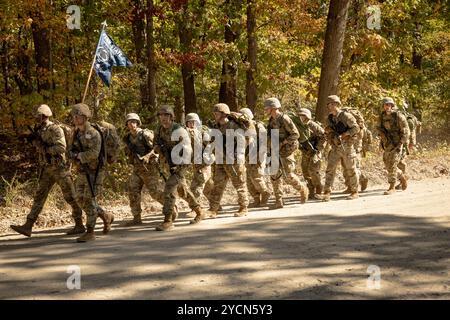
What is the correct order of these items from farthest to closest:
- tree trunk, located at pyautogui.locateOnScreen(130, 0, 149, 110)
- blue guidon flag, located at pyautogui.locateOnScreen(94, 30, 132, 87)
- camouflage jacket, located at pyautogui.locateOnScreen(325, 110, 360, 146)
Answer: tree trunk, located at pyautogui.locateOnScreen(130, 0, 149, 110)
blue guidon flag, located at pyautogui.locateOnScreen(94, 30, 132, 87)
camouflage jacket, located at pyautogui.locateOnScreen(325, 110, 360, 146)

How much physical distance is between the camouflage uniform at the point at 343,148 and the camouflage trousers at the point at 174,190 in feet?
12.5

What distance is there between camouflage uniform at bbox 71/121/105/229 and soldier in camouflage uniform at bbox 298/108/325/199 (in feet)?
17.6

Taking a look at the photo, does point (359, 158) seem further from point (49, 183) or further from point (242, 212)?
point (49, 183)

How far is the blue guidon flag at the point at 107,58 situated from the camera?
14.2 metres

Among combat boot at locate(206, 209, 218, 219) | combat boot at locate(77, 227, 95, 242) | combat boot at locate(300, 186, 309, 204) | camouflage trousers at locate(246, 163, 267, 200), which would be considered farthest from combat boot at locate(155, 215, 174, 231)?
combat boot at locate(300, 186, 309, 204)

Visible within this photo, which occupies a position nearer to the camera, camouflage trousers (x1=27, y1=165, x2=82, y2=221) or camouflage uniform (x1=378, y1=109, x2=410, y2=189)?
camouflage trousers (x1=27, y1=165, x2=82, y2=221)

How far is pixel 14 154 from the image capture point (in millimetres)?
19078

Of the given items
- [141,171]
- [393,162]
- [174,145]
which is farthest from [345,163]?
[141,171]

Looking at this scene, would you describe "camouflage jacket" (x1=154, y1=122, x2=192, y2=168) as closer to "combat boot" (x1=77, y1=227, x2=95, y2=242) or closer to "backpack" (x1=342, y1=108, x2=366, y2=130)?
"combat boot" (x1=77, y1=227, x2=95, y2=242)

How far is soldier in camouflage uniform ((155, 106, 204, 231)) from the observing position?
35.9ft

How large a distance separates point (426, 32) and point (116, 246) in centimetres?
2473

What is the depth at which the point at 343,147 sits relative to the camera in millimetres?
13969

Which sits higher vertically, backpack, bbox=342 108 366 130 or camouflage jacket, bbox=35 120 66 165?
backpack, bbox=342 108 366 130
